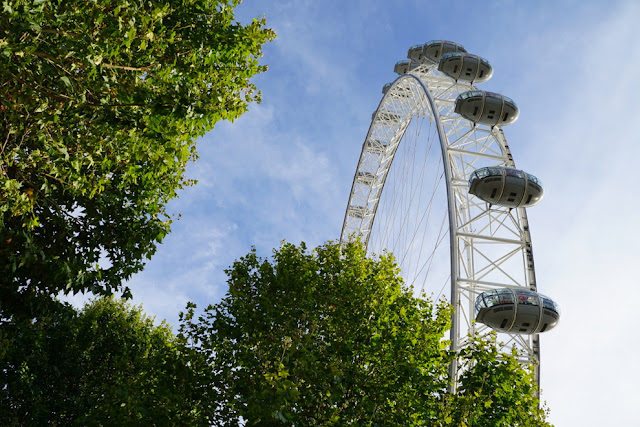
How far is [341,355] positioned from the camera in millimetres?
14750

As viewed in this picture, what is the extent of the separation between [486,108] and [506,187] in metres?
5.44

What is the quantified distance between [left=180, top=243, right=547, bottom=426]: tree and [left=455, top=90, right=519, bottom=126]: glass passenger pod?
1379 centimetres

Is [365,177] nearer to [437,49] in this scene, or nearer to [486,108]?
[437,49]

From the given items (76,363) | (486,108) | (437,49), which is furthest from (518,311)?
(437,49)

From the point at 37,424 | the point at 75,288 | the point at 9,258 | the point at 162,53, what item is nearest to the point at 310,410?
the point at 75,288

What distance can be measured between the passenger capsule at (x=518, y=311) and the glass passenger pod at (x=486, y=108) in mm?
10125

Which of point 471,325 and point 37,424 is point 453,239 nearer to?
point 471,325

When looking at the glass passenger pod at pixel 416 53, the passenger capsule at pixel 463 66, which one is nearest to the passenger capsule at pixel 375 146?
the glass passenger pod at pixel 416 53

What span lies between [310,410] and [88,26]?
387 inches

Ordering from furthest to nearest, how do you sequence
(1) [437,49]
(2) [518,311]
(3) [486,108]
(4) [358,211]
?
(4) [358,211]
(1) [437,49]
(3) [486,108]
(2) [518,311]

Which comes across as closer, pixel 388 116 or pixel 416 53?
pixel 416 53

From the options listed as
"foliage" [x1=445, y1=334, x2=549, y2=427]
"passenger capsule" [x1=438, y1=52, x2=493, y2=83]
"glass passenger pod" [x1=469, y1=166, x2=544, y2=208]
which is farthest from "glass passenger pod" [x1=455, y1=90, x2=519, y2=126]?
"foliage" [x1=445, y1=334, x2=549, y2=427]

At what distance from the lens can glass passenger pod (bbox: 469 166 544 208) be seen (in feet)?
82.9

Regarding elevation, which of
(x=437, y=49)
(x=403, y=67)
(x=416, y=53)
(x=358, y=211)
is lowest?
(x=358, y=211)
